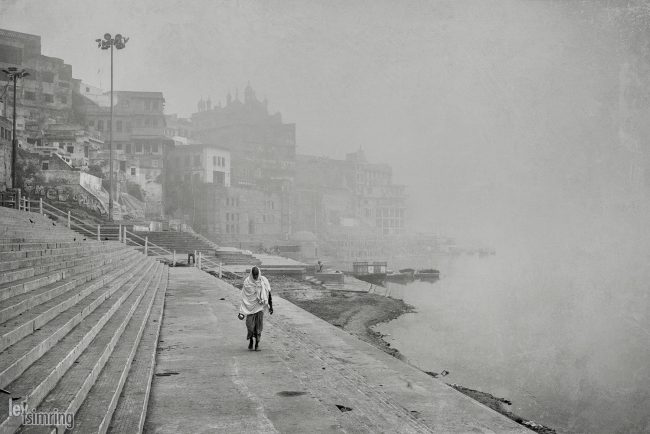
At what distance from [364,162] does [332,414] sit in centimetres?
12390

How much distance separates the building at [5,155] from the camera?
3725 cm

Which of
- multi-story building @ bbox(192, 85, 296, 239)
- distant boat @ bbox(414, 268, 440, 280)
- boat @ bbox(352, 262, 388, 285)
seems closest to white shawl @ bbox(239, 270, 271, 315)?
boat @ bbox(352, 262, 388, 285)

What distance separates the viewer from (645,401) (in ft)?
57.1

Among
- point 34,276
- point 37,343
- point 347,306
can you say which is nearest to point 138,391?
point 37,343

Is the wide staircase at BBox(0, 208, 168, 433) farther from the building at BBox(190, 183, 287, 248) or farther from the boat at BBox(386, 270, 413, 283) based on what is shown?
the building at BBox(190, 183, 287, 248)

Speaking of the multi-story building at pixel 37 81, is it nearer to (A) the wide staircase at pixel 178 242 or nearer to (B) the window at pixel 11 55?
(B) the window at pixel 11 55

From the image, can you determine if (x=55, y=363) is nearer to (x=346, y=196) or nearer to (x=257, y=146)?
(x=257, y=146)

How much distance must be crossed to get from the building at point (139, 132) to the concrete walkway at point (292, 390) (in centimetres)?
5411

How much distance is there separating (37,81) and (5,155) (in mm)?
27067

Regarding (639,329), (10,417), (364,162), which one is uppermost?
(364,162)

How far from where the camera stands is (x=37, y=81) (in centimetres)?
6062

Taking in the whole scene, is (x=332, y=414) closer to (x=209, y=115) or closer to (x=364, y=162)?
(x=209, y=115)

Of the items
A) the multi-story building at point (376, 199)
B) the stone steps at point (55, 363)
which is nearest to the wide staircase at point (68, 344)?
the stone steps at point (55, 363)

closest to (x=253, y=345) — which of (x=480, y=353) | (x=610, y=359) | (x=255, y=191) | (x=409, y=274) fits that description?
(x=480, y=353)
